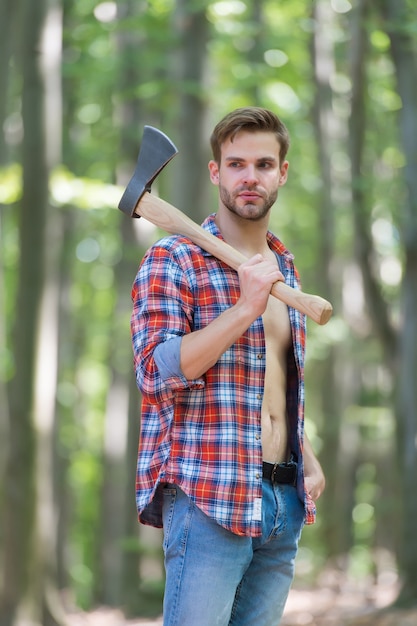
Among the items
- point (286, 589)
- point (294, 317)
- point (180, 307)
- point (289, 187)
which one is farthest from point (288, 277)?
point (289, 187)

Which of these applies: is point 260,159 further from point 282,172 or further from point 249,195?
point 282,172

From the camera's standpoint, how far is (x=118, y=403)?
17031 mm

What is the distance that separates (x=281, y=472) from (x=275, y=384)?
1.01 feet

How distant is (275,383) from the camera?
3648 millimetres

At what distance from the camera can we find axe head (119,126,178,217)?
12.2 feet

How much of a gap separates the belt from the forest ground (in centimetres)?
468

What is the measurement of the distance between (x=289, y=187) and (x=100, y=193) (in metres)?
9.72

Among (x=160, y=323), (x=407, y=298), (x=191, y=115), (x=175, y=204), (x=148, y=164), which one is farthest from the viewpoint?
(x=191, y=115)

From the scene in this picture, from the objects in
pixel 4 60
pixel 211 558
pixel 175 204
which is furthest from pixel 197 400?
pixel 4 60

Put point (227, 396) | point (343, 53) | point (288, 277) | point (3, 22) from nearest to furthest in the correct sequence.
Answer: point (227, 396)
point (288, 277)
point (3, 22)
point (343, 53)

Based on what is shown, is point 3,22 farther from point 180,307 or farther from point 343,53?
point 180,307

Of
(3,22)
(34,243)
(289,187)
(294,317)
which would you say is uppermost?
(3,22)

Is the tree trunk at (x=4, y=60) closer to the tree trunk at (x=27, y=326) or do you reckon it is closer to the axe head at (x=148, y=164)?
the tree trunk at (x=27, y=326)

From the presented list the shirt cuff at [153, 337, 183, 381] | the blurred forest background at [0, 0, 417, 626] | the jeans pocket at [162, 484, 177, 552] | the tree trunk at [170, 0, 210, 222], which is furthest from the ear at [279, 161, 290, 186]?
the tree trunk at [170, 0, 210, 222]
